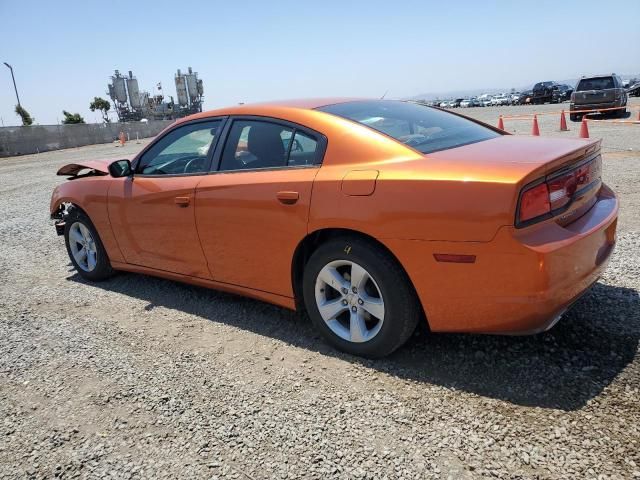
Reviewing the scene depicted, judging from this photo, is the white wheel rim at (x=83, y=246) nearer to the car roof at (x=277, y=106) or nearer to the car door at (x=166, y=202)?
the car door at (x=166, y=202)

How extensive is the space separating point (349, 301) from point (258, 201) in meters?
0.87

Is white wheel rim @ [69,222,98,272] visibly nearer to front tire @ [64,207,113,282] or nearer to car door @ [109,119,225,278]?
front tire @ [64,207,113,282]

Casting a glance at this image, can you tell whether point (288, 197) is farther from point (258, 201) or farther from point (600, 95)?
point (600, 95)

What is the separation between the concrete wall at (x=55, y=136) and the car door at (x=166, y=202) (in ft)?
88.1

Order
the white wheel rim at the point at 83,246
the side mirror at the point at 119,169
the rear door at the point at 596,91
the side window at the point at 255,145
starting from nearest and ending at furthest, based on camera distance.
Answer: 1. the side window at the point at 255,145
2. the side mirror at the point at 119,169
3. the white wheel rim at the point at 83,246
4. the rear door at the point at 596,91

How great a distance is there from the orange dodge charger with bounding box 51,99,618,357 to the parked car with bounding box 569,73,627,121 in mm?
18580

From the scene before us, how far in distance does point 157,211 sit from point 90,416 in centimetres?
169

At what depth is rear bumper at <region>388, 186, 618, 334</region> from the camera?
7.73 feet

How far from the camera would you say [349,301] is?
9.86 feet

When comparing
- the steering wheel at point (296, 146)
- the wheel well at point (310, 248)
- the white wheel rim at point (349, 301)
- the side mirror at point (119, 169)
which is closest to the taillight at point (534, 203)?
the wheel well at point (310, 248)

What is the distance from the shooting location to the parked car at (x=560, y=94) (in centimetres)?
4141

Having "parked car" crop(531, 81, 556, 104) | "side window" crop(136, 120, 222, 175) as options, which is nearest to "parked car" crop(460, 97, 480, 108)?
"parked car" crop(531, 81, 556, 104)

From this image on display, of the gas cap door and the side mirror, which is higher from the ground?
the side mirror

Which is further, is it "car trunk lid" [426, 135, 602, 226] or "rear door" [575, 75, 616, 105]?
"rear door" [575, 75, 616, 105]
